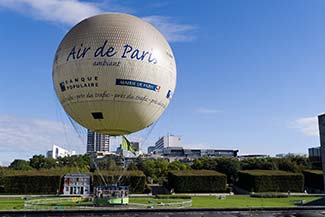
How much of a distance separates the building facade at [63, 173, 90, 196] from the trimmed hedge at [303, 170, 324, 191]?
41.2 metres

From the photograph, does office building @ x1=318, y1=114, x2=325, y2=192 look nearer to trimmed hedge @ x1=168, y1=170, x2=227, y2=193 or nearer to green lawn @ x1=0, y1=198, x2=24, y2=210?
trimmed hedge @ x1=168, y1=170, x2=227, y2=193

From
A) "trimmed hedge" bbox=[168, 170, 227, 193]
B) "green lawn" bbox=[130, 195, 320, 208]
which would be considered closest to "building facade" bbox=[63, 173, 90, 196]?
"green lawn" bbox=[130, 195, 320, 208]

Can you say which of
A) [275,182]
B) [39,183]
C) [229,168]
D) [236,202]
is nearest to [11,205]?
[39,183]

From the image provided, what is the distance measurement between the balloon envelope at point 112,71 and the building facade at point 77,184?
36111 millimetres

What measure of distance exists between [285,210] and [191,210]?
7902 millimetres

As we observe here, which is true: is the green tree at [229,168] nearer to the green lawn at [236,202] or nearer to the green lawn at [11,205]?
the green lawn at [236,202]

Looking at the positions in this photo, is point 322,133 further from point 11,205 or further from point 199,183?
point 11,205

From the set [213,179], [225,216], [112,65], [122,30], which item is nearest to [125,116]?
[112,65]

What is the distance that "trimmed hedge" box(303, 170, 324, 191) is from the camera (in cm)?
6218

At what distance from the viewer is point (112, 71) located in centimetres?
1814

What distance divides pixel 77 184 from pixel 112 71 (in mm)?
39813

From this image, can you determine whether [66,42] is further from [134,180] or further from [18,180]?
[18,180]

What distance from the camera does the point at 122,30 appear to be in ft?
61.4

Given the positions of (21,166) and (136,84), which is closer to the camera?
(136,84)
